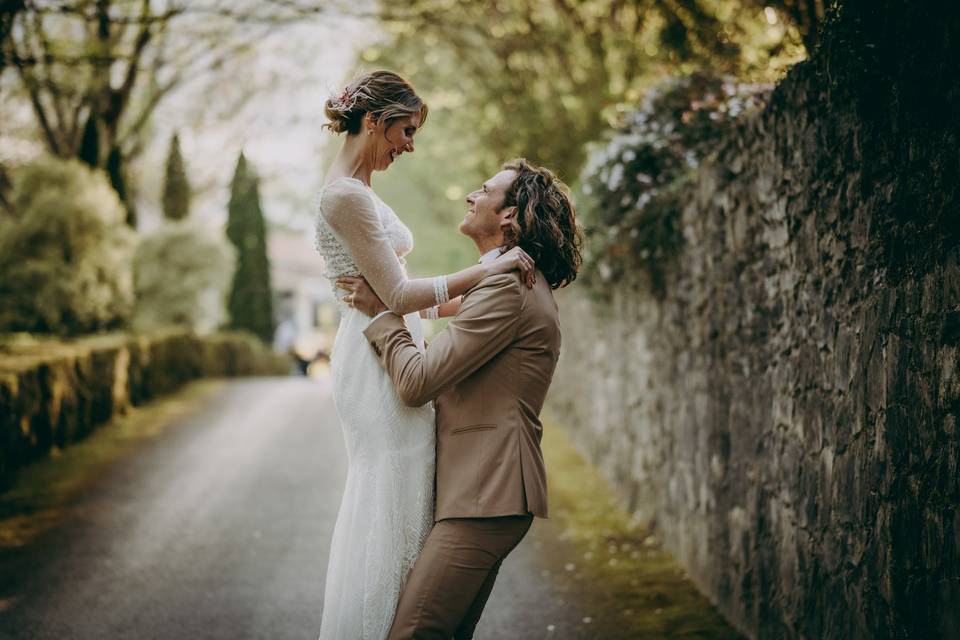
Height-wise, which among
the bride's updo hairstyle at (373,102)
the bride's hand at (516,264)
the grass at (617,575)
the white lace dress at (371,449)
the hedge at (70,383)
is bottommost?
the grass at (617,575)

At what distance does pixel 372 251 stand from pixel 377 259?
0.10 feet

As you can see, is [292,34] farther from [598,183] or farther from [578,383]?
[598,183]

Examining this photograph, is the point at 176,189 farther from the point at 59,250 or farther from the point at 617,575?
the point at 617,575

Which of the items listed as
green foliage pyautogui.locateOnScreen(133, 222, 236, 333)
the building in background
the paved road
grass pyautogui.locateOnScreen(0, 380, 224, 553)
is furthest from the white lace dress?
the building in background

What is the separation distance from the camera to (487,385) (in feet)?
9.75

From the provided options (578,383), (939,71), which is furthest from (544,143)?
(939,71)

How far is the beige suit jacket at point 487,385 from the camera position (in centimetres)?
288

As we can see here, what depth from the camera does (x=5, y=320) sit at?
13219 millimetres

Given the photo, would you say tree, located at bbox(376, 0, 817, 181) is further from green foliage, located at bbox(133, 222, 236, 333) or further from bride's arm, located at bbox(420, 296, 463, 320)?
bride's arm, located at bbox(420, 296, 463, 320)

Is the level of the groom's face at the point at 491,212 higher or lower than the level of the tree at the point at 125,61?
lower

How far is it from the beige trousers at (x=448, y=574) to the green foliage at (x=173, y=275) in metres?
19.8

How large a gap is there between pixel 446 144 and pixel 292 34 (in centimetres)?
450

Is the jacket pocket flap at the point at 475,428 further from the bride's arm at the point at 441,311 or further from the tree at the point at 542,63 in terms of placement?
the tree at the point at 542,63

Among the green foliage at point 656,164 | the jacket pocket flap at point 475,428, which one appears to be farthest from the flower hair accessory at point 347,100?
the green foliage at point 656,164
